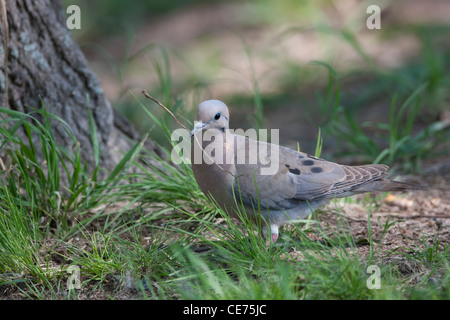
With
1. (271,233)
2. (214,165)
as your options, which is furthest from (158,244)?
(271,233)

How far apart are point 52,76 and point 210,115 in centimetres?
128

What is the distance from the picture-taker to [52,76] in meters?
3.66

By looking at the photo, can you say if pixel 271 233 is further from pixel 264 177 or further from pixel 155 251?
pixel 155 251

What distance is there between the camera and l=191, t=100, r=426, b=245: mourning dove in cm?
305

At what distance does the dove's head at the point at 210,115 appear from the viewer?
9.71 feet

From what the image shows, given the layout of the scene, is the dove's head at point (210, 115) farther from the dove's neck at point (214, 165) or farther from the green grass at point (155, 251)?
the green grass at point (155, 251)

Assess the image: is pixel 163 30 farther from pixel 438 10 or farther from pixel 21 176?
pixel 21 176

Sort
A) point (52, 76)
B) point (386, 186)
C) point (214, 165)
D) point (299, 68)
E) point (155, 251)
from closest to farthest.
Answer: point (155, 251), point (214, 165), point (386, 186), point (52, 76), point (299, 68)

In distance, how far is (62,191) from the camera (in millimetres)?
3584

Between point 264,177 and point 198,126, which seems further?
point 264,177

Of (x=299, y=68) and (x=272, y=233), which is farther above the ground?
(x=299, y=68)

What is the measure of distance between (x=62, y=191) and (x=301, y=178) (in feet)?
4.96

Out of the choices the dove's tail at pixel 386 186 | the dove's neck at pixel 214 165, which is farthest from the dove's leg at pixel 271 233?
the dove's tail at pixel 386 186
